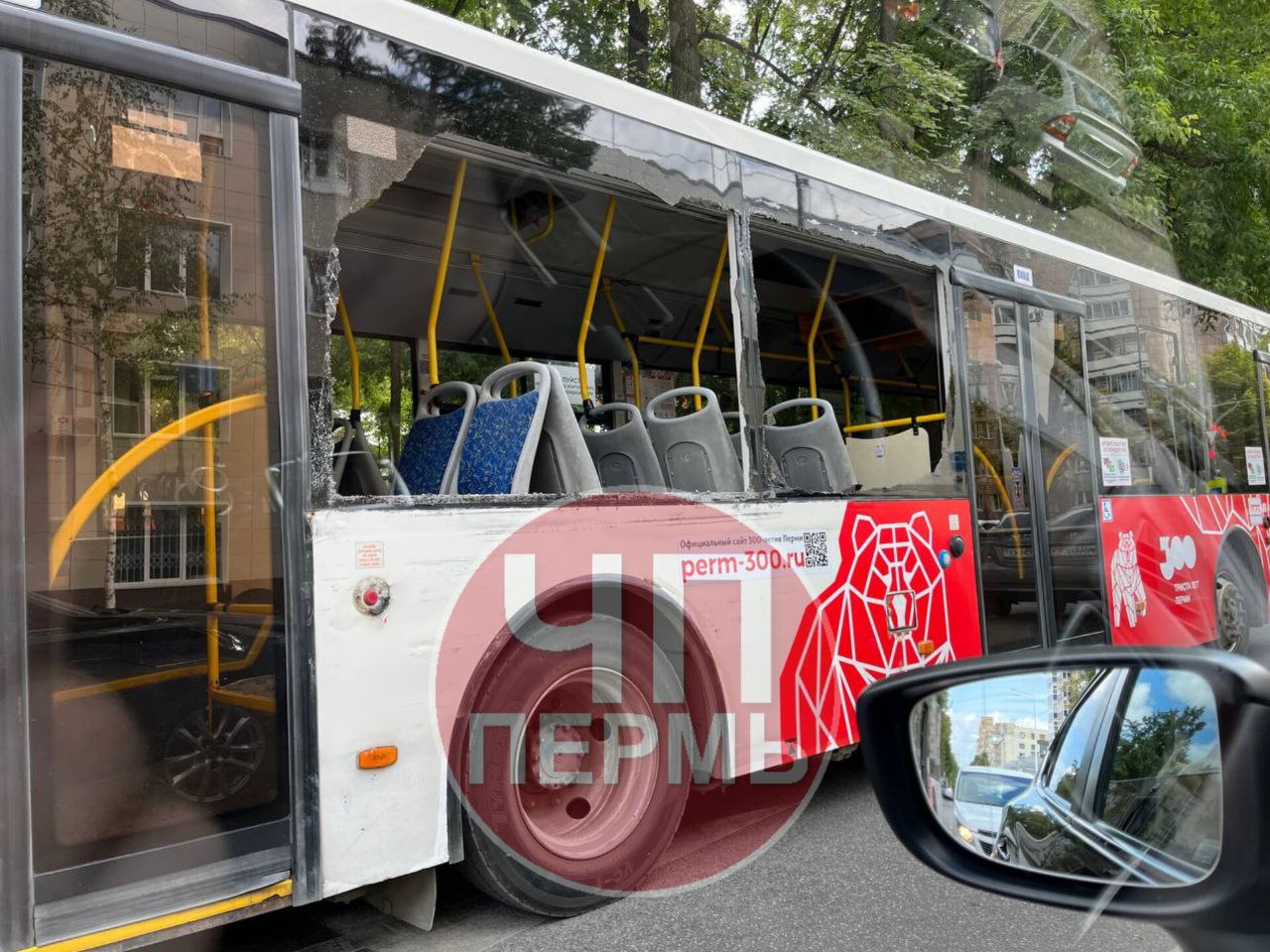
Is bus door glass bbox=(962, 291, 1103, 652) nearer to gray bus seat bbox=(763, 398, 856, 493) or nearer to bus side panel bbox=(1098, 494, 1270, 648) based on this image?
bus side panel bbox=(1098, 494, 1270, 648)

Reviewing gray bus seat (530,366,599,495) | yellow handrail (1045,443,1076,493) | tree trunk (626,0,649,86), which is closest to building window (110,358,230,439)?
gray bus seat (530,366,599,495)

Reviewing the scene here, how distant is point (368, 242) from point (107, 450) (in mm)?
3002

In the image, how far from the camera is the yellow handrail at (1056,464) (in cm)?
545

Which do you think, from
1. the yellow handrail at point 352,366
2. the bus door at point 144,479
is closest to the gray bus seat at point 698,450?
the yellow handrail at point 352,366

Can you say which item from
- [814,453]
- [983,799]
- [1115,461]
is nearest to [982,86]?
[1115,461]

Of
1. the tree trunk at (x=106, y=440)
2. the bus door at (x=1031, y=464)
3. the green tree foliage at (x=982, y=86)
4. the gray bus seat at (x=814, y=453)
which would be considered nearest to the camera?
the tree trunk at (x=106, y=440)

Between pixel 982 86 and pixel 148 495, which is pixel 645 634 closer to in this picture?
pixel 148 495

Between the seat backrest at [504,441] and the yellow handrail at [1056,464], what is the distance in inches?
123

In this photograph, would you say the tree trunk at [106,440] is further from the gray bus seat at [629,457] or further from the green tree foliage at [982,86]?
the green tree foliage at [982,86]

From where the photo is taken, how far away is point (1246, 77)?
41.2 feet

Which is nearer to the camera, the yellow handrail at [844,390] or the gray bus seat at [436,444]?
the gray bus seat at [436,444]

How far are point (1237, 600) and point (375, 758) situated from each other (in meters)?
6.95

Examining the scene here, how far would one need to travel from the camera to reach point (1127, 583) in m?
5.92

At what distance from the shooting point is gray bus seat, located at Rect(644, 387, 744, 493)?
4.35 m
